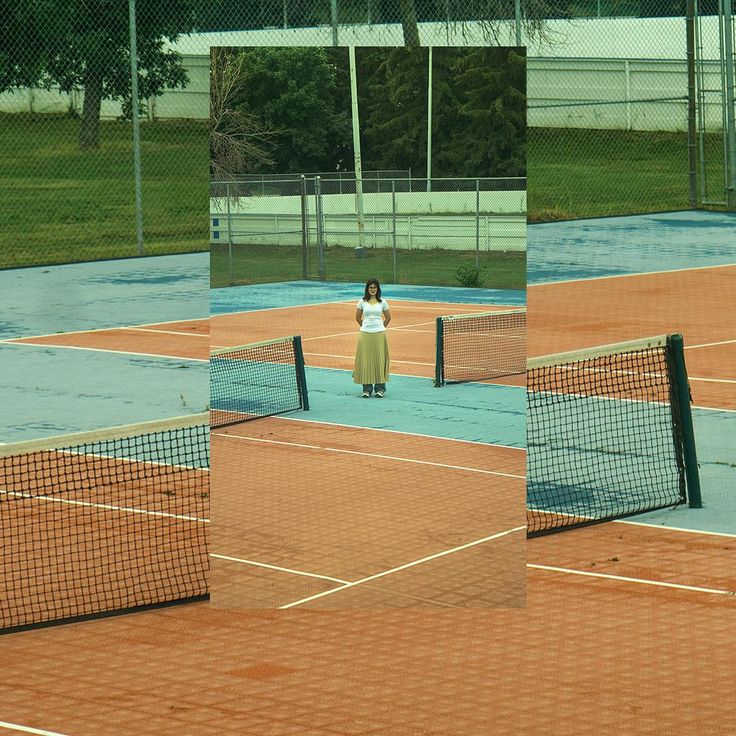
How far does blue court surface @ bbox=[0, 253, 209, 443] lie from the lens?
13.4 m

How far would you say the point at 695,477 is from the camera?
32.5 ft

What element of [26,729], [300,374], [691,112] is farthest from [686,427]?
[691,112]

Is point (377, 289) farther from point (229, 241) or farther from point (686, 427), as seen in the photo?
point (686, 427)

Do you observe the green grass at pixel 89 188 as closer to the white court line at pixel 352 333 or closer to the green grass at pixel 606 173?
the green grass at pixel 606 173

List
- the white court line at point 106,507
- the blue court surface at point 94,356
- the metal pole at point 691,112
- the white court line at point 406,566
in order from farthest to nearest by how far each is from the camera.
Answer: the metal pole at point 691,112 → the blue court surface at point 94,356 → the white court line at point 106,507 → the white court line at point 406,566

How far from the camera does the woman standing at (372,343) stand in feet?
22.3

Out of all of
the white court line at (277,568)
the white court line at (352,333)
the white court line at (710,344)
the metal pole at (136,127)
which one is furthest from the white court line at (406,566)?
the metal pole at (136,127)

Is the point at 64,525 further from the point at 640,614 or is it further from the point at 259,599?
the point at 640,614

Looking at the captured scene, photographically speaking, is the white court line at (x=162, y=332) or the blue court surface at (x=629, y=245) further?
the blue court surface at (x=629, y=245)

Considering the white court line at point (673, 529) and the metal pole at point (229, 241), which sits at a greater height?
the metal pole at point (229, 241)

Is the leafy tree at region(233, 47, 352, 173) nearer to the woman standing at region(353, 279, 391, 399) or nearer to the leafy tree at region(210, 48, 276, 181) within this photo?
the leafy tree at region(210, 48, 276, 181)

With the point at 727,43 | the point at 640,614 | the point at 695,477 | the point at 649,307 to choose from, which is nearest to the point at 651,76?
the point at 727,43

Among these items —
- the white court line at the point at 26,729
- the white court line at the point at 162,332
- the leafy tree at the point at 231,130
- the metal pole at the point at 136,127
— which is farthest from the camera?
the metal pole at the point at 136,127

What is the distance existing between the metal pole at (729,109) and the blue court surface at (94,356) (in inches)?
362
